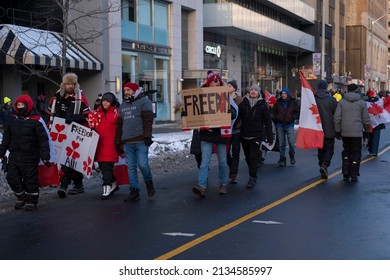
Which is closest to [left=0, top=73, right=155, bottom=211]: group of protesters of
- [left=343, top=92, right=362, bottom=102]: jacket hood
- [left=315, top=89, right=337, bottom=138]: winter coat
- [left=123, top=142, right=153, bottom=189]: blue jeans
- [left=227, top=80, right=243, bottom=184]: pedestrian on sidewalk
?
[left=123, top=142, right=153, bottom=189]: blue jeans

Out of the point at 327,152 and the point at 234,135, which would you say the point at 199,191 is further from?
the point at 327,152

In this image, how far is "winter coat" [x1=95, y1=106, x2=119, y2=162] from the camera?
924 cm

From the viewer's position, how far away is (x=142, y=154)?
8938 mm

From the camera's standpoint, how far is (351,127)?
1074cm

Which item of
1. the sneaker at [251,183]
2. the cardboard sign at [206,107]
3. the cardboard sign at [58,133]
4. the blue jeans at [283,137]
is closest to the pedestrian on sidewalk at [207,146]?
the cardboard sign at [206,107]

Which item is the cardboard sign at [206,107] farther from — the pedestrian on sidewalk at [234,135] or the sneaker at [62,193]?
the sneaker at [62,193]

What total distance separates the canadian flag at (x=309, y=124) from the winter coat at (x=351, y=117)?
39cm

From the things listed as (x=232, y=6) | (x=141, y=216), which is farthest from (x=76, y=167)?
(x=232, y=6)

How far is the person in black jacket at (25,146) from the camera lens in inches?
321

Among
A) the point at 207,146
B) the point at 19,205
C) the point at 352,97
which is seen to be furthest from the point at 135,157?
the point at 352,97

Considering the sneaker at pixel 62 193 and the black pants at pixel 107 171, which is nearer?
the black pants at pixel 107 171

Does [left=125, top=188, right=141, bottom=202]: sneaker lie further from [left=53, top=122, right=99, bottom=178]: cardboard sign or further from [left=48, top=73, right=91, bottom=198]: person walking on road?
[left=48, top=73, right=91, bottom=198]: person walking on road

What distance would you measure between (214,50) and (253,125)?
98.3 ft
